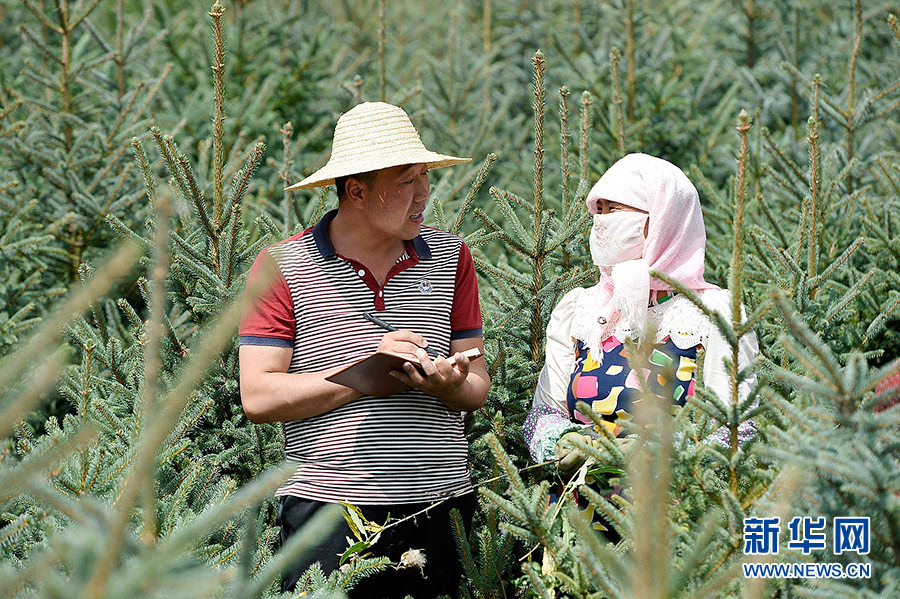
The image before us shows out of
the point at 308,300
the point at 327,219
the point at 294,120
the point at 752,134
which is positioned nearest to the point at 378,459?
the point at 308,300

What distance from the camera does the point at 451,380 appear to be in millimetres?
2719

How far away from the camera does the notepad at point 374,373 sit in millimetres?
2689

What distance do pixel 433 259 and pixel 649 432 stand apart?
1.39 metres

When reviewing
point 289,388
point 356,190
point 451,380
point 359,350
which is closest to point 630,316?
point 451,380

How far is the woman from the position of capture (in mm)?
2805

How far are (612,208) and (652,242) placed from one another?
21 cm

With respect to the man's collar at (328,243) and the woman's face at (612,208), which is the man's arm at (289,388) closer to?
the man's collar at (328,243)

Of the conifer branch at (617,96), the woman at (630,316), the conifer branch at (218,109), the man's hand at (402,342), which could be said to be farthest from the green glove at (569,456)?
the conifer branch at (617,96)

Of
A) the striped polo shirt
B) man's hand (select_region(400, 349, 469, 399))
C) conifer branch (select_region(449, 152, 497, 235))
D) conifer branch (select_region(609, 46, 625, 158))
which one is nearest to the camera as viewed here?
man's hand (select_region(400, 349, 469, 399))

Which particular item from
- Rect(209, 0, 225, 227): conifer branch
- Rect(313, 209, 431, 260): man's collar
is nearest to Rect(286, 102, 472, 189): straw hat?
Rect(313, 209, 431, 260): man's collar

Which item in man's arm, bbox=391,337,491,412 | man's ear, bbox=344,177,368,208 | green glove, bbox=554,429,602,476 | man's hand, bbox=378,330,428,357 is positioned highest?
man's ear, bbox=344,177,368,208

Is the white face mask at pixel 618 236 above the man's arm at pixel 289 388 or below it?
above

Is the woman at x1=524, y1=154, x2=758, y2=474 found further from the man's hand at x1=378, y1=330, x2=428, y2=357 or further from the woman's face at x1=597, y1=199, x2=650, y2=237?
the man's hand at x1=378, y1=330, x2=428, y2=357

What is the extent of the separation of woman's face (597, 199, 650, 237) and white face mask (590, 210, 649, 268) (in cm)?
2
